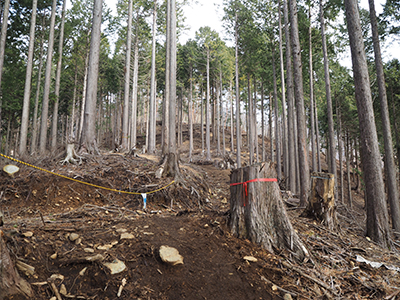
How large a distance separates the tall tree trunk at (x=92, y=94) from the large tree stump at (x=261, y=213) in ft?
19.6

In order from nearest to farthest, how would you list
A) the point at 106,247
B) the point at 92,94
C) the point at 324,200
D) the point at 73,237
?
1. the point at 106,247
2. the point at 73,237
3. the point at 324,200
4. the point at 92,94

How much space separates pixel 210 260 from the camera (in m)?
2.89

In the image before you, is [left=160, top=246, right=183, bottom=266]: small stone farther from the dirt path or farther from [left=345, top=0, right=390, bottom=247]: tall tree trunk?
[left=345, top=0, right=390, bottom=247]: tall tree trunk

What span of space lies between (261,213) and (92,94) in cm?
759

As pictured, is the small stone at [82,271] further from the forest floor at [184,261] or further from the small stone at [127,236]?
the small stone at [127,236]

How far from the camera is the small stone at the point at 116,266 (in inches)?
97.9

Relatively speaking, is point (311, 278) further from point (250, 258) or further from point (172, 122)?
point (172, 122)

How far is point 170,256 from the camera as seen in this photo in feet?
9.05

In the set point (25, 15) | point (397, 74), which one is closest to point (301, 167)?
point (397, 74)

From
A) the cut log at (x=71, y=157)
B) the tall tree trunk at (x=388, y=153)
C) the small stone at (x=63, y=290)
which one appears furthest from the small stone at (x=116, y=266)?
the tall tree trunk at (x=388, y=153)

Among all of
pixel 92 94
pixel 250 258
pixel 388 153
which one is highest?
pixel 92 94

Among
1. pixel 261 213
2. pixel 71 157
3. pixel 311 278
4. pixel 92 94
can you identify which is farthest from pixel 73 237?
pixel 92 94

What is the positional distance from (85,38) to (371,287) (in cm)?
2262

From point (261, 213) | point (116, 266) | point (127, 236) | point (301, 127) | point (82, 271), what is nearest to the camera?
point (82, 271)
